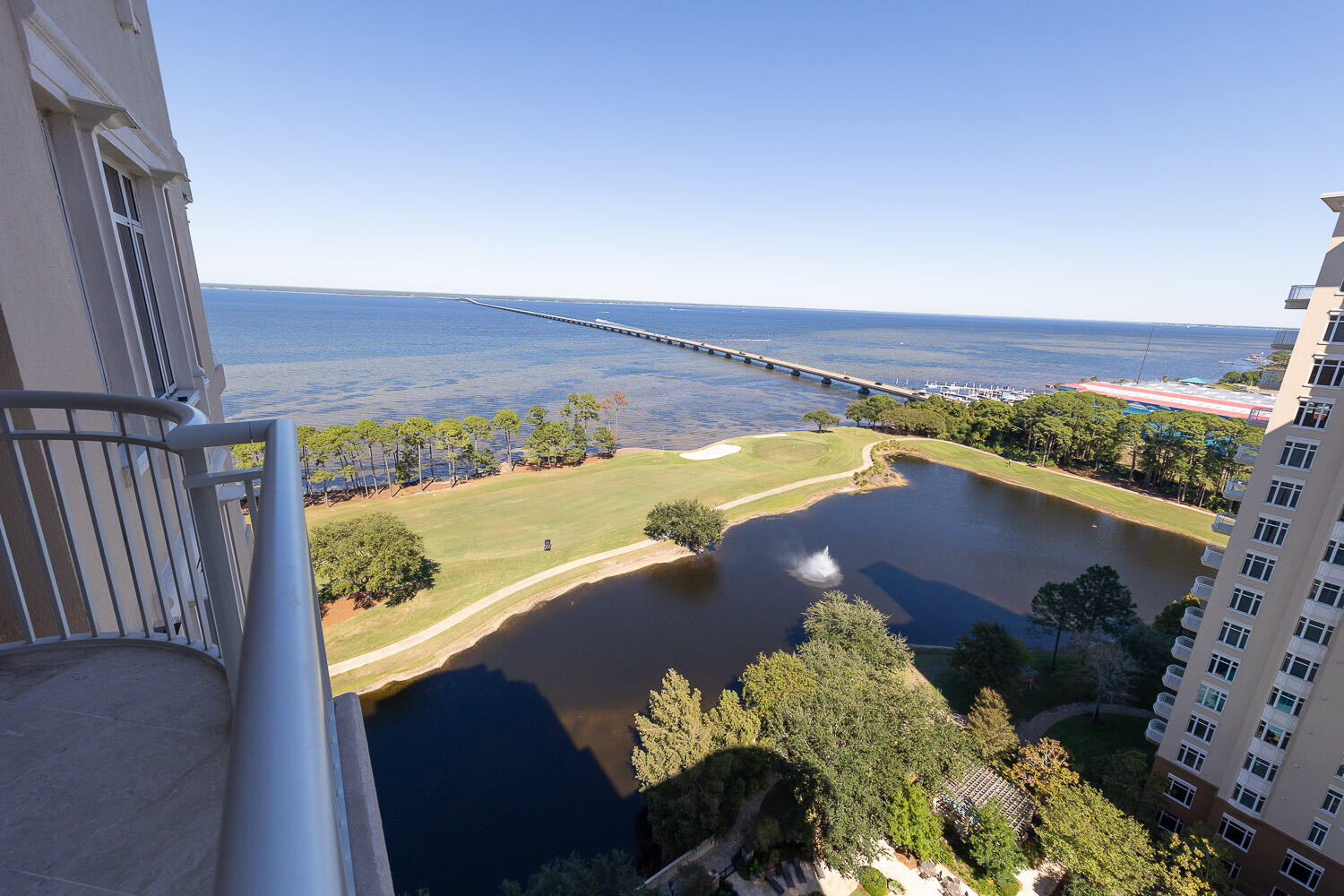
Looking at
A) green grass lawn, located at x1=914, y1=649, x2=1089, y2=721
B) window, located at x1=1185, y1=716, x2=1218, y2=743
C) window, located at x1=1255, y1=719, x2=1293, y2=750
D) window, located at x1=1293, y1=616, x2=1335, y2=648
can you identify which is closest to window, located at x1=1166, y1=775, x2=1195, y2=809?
window, located at x1=1185, y1=716, x2=1218, y2=743

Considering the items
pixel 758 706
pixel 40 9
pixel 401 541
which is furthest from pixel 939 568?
pixel 40 9

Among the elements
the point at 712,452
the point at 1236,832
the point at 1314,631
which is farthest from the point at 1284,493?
the point at 712,452

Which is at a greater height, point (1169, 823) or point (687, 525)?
point (687, 525)

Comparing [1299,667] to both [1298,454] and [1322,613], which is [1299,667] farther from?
[1298,454]

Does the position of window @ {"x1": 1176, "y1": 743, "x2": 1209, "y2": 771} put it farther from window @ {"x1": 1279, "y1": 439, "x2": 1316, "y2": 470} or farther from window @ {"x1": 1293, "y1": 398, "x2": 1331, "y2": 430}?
window @ {"x1": 1293, "y1": 398, "x2": 1331, "y2": 430}

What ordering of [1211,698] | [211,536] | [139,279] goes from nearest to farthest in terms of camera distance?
[211,536]
[139,279]
[1211,698]

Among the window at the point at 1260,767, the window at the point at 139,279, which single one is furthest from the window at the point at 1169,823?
the window at the point at 139,279
